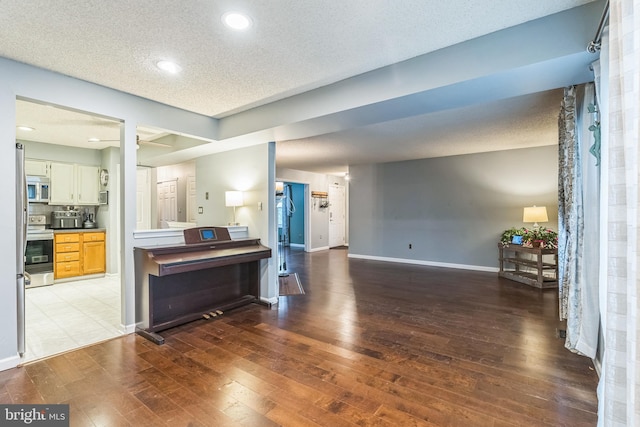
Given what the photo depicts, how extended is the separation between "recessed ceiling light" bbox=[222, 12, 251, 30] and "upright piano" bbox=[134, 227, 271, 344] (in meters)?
2.13

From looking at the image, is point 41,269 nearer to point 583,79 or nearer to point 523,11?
point 523,11

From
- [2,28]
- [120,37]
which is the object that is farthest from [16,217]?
[120,37]

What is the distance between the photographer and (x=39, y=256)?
4.92 m

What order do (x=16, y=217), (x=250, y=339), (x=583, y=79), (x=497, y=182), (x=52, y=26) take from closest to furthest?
(x=52, y=26) < (x=583, y=79) < (x=16, y=217) < (x=250, y=339) < (x=497, y=182)

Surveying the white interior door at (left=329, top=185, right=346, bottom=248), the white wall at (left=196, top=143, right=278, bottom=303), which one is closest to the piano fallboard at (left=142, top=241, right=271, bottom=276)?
the white wall at (left=196, top=143, right=278, bottom=303)

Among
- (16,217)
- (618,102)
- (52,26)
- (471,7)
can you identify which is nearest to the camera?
(618,102)

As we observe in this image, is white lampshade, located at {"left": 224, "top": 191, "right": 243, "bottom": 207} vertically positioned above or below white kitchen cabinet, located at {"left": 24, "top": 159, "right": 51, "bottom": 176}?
below

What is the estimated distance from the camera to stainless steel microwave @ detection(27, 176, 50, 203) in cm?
497

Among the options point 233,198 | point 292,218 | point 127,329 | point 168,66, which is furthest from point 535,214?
point 292,218

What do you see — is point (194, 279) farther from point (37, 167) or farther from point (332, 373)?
point (37, 167)

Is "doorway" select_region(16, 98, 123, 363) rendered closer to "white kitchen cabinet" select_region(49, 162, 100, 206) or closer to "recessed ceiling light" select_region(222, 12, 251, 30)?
"white kitchen cabinet" select_region(49, 162, 100, 206)

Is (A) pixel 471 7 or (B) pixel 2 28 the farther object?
(B) pixel 2 28

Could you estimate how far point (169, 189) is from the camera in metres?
7.29

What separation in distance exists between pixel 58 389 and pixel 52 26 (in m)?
2.50
